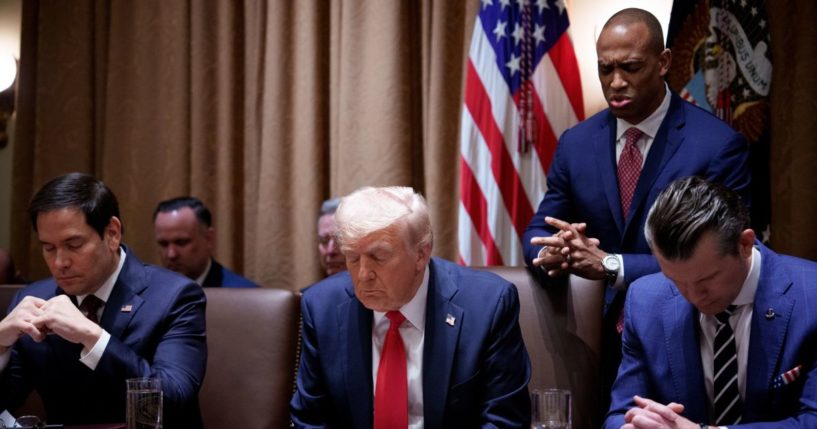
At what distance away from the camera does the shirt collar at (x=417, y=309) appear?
8.98ft

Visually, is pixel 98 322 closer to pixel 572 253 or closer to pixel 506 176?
pixel 572 253

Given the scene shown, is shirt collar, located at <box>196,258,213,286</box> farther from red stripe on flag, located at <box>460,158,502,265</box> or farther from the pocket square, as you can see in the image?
the pocket square

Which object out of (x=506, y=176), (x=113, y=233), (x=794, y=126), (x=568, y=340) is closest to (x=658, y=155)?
(x=568, y=340)

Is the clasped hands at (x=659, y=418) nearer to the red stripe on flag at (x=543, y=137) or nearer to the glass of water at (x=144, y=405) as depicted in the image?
the glass of water at (x=144, y=405)

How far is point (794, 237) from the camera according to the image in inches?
169

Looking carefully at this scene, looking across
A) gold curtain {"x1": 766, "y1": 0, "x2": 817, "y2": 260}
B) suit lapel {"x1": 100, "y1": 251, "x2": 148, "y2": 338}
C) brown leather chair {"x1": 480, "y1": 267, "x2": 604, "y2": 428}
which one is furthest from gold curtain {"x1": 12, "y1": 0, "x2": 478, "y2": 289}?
suit lapel {"x1": 100, "y1": 251, "x2": 148, "y2": 338}

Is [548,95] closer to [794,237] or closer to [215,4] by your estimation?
[794,237]

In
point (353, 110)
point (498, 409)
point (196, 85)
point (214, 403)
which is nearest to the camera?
point (498, 409)

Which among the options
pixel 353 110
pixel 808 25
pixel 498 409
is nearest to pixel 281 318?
pixel 498 409

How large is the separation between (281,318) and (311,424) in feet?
1.86

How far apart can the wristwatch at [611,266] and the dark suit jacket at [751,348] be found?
12.2 inches

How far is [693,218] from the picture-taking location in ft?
7.65

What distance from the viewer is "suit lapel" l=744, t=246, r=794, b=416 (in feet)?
7.89

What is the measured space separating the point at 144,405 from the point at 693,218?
1354 mm
